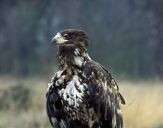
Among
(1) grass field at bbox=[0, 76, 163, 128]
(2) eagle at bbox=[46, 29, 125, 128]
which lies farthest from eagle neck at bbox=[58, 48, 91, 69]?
(1) grass field at bbox=[0, 76, 163, 128]

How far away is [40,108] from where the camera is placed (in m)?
17.2

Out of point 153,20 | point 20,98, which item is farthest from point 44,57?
point 20,98

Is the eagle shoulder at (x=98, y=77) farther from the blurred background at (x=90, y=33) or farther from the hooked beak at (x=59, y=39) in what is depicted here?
the blurred background at (x=90, y=33)

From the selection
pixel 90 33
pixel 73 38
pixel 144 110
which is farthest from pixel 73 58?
pixel 90 33

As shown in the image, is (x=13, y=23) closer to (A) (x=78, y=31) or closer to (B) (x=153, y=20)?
(B) (x=153, y=20)

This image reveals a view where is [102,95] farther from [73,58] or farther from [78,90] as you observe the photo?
[73,58]

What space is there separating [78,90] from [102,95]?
0.32 meters

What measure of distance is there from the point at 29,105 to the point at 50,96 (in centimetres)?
770

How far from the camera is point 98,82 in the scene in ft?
34.6

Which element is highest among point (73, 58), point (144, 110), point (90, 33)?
point (90, 33)

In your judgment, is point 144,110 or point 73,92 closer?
point 73,92

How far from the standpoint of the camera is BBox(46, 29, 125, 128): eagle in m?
10.4

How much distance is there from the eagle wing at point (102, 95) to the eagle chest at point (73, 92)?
0.26ft

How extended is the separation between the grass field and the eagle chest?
10.7 ft
